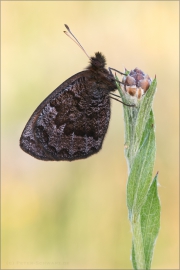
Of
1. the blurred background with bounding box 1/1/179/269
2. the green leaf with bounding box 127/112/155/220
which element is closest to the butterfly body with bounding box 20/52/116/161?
the blurred background with bounding box 1/1/179/269

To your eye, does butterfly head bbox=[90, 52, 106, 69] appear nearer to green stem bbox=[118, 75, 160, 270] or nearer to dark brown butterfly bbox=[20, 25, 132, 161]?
dark brown butterfly bbox=[20, 25, 132, 161]

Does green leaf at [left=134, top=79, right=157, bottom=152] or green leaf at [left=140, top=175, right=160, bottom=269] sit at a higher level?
green leaf at [left=134, top=79, right=157, bottom=152]

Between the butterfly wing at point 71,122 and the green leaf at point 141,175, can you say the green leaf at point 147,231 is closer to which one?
the green leaf at point 141,175

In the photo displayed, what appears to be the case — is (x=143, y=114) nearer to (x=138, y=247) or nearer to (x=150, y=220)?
(x=150, y=220)

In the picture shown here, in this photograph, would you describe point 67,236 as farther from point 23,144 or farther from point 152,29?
point 152,29

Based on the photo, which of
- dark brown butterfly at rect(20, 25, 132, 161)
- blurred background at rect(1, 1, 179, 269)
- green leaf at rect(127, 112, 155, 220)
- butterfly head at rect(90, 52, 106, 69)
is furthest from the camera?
blurred background at rect(1, 1, 179, 269)

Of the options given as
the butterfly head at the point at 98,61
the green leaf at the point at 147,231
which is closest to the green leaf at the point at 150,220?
the green leaf at the point at 147,231

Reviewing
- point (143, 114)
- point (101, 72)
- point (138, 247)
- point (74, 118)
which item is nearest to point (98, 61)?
point (101, 72)
